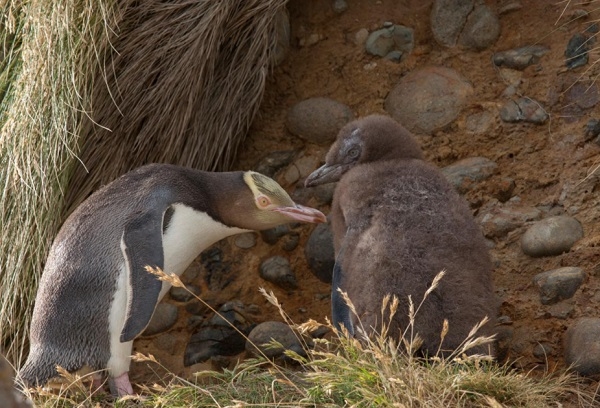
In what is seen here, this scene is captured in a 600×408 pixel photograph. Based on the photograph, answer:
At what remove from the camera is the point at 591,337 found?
7.85 feet

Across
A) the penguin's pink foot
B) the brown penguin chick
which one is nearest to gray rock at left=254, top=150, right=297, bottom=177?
the brown penguin chick

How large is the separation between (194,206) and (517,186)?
1.13 meters

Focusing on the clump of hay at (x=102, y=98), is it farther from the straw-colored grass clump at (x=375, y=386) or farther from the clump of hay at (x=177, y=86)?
the straw-colored grass clump at (x=375, y=386)

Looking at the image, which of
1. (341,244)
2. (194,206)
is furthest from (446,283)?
(194,206)

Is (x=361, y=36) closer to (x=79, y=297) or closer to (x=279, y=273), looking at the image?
(x=279, y=273)

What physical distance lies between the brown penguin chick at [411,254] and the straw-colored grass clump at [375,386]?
49 mm

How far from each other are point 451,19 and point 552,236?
99cm

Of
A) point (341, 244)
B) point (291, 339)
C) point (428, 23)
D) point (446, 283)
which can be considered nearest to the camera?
point (446, 283)

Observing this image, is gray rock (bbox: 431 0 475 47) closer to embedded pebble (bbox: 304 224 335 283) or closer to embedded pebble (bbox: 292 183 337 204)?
embedded pebble (bbox: 292 183 337 204)

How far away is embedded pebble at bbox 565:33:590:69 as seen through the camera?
3.10m

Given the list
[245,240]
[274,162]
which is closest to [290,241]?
[245,240]

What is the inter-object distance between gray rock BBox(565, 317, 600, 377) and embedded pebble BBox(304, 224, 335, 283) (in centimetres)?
84

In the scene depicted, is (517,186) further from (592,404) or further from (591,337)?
(592,404)

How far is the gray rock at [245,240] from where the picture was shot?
3.25m
